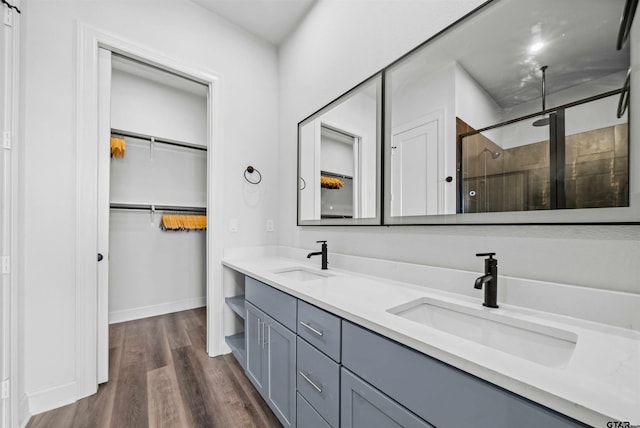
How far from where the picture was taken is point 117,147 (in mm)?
2600

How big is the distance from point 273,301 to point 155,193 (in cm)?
243

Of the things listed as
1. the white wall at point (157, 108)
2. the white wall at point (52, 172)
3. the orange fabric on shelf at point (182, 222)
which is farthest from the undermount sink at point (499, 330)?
the white wall at point (157, 108)

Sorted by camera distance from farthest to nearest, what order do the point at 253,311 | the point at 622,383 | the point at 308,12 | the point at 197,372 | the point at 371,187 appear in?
the point at 308,12 → the point at 197,372 → the point at 253,311 → the point at 371,187 → the point at 622,383

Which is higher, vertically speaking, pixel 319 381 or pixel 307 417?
pixel 319 381

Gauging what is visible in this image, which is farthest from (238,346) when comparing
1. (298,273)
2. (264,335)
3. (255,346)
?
(298,273)

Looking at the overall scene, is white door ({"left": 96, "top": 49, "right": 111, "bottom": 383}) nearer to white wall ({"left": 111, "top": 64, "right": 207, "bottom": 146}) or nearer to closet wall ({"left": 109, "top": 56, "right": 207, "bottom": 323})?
closet wall ({"left": 109, "top": 56, "right": 207, "bottom": 323})

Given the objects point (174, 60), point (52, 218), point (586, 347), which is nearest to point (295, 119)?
point (174, 60)

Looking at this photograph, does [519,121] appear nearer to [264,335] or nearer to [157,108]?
[264,335]

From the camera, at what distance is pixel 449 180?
119 centimetres

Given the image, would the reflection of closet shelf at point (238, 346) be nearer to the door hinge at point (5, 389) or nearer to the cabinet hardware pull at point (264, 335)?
the cabinet hardware pull at point (264, 335)

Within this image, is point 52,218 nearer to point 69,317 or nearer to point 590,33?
point 69,317

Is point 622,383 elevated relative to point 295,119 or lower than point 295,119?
lower

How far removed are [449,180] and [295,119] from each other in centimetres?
157

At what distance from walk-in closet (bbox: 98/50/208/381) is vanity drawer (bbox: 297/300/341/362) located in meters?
2.48
